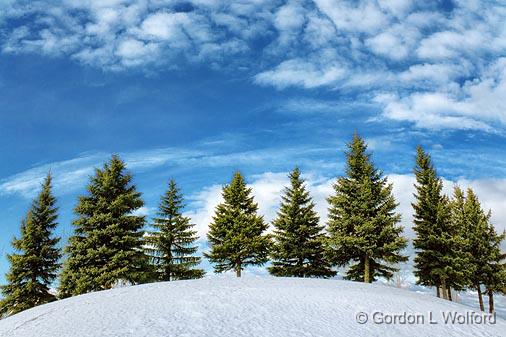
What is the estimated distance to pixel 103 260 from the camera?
797 inches

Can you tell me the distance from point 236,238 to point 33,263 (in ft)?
38.3

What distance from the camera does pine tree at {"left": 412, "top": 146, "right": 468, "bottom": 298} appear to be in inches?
943

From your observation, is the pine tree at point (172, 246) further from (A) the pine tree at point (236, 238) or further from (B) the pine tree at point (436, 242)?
(B) the pine tree at point (436, 242)

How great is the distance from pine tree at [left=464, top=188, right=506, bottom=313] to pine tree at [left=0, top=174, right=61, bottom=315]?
84.5 feet

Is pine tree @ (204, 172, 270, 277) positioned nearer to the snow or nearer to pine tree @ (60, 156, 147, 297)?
pine tree @ (60, 156, 147, 297)

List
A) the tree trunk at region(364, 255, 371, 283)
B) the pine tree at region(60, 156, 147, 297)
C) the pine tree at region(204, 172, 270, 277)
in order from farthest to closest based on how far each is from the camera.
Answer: the pine tree at region(204, 172, 270, 277)
the tree trunk at region(364, 255, 371, 283)
the pine tree at region(60, 156, 147, 297)

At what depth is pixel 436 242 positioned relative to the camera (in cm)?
2427

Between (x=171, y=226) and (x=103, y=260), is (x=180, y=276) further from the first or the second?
(x=103, y=260)

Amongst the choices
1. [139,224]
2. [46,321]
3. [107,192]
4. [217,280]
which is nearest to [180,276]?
[139,224]

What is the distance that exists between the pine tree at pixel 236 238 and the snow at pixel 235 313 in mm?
16949

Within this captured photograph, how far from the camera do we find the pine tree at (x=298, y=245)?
24656mm

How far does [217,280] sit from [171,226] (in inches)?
707

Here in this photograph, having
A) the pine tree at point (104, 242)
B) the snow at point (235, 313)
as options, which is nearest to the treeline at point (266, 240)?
the pine tree at point (104, 242)

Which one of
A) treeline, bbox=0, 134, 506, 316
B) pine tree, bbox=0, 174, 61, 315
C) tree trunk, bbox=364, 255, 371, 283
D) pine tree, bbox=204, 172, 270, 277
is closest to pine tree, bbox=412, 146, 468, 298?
treeline, bbox=0, 134, 506, 316
